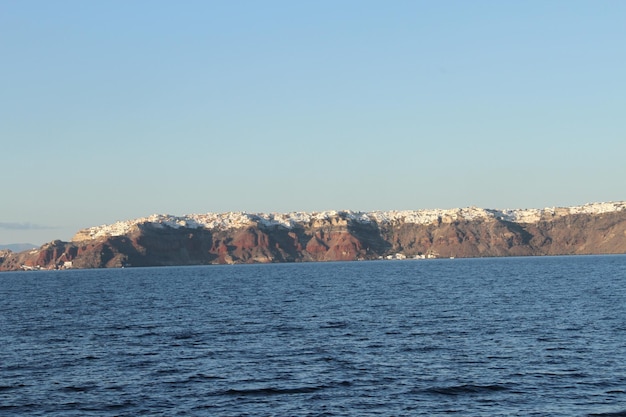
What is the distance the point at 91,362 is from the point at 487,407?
2657 centimetres

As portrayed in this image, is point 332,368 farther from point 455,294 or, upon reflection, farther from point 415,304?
point 455,294

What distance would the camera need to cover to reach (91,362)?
51.9 m

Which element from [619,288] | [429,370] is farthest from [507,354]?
[619,288]

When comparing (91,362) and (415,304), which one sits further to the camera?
(415,304)

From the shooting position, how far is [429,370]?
46625 millimetres

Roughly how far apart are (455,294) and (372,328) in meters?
46.6

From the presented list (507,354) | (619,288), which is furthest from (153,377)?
(619,288)

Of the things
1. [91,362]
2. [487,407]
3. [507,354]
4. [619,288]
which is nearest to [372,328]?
[507,354]

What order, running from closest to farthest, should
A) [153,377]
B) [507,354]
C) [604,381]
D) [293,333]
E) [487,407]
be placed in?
1. [487,407]
2. [604,381]
3. [153,377]
4. [507,354]
5. [293,333]

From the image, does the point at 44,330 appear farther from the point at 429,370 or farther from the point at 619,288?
the point at 619,288

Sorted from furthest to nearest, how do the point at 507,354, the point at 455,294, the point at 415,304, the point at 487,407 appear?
the point at 455,294, the point at 415,304, the point at 507,354, the point at 487,407

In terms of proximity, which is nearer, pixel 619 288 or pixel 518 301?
pixel 518 301

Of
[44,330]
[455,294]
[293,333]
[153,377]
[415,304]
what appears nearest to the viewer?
[153,377]

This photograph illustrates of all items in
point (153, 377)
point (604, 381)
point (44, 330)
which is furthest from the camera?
point (44, 330)
